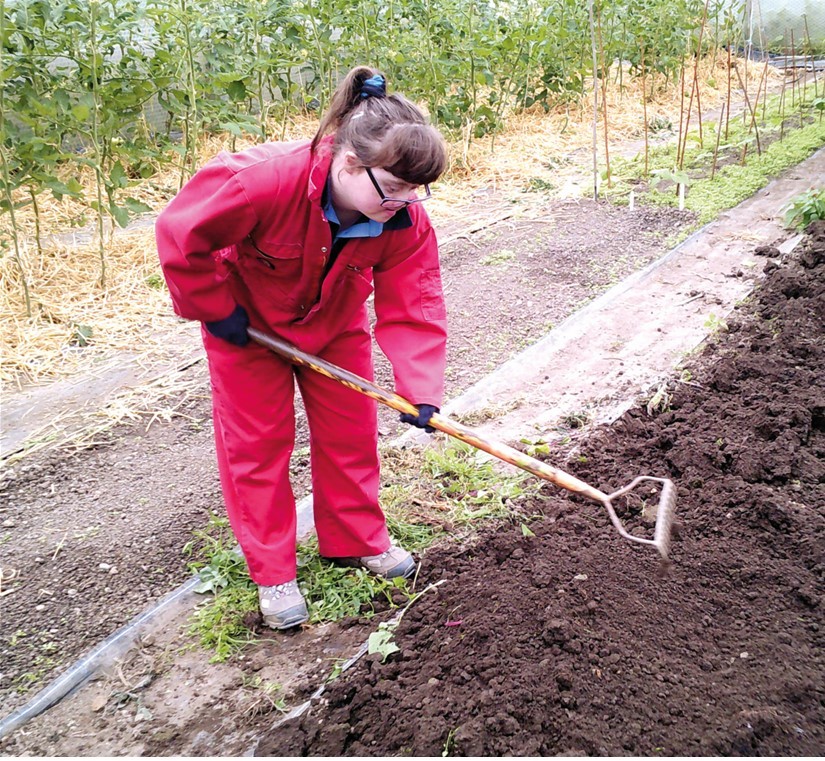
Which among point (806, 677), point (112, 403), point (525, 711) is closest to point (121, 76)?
point (112, 403)

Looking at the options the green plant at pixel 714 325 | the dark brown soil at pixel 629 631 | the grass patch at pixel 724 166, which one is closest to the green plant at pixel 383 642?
the dark brown soil at pixel 629 631

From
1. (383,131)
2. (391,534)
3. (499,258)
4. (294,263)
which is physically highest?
(383,131)

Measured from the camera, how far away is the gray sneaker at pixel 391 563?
8.43ft

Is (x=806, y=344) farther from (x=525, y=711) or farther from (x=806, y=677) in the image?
(x=525, y=711)

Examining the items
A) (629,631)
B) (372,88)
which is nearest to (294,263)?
(372,88)

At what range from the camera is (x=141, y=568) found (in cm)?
270

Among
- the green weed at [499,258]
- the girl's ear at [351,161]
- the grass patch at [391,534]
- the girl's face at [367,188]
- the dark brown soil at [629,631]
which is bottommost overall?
the grass patch at [391,534]

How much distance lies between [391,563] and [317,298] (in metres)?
0.92

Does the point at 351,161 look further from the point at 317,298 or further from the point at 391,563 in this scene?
the point at 391,563

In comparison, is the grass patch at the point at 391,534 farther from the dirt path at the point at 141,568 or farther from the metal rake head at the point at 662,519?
the metal rake head at the point at 662,519

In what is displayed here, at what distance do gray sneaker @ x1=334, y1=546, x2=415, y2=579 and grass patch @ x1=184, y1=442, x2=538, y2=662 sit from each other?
0.03 metres

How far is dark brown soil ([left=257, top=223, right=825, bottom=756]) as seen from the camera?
1.89 m

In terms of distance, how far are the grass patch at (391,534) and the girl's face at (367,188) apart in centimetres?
122

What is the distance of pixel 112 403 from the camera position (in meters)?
3.80
